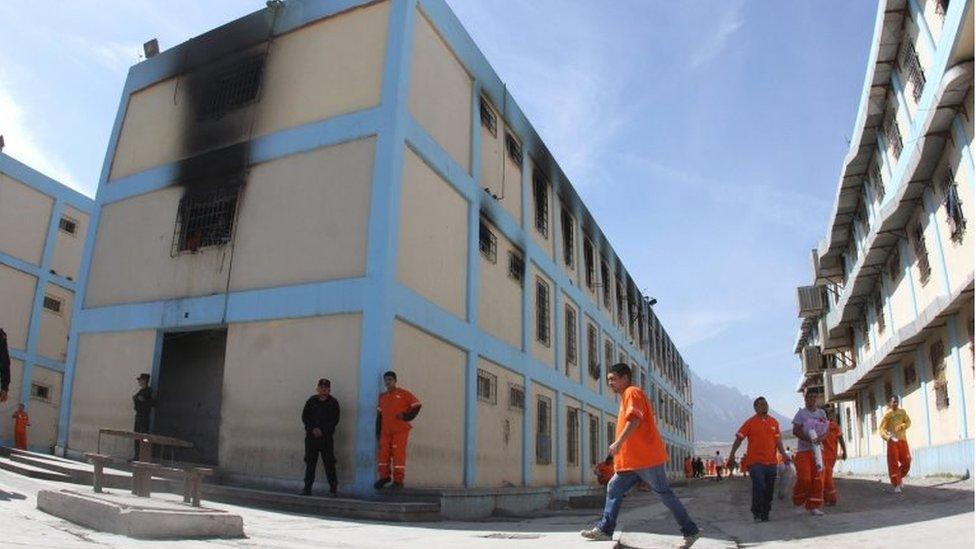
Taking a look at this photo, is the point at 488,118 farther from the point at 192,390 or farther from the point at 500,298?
the point at 192,390

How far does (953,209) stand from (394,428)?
10.9 metres

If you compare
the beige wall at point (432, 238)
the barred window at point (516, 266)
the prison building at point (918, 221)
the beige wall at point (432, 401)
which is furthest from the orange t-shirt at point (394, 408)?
the prison building at point (918, 221)

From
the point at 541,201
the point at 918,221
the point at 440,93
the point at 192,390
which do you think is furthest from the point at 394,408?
the point at 918,221

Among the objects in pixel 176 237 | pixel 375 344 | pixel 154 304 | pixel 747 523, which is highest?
pixel 176 237

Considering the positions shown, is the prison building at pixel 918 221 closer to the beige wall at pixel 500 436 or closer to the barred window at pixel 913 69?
the barred window at pixel 913 69

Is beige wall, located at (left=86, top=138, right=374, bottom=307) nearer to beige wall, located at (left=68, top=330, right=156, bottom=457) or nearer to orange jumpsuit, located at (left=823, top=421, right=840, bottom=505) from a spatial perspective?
beige wall, located at (left=68, top=330, right=156, bottom=457)

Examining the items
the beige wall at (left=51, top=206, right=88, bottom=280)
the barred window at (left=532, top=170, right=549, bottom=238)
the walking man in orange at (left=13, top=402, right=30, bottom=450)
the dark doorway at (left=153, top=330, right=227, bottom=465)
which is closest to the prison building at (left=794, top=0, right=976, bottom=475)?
the barred window at (left=532, top=170, right=549, bottom=238)

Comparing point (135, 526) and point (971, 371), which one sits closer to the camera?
point (135, 526)

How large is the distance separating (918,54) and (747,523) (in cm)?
1055

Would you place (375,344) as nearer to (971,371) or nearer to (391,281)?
(391,281)

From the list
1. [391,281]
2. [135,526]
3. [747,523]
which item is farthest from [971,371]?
[135,526]

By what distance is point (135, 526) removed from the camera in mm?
5035

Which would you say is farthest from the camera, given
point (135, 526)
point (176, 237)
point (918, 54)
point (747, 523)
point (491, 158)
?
Result: point (491, 158)

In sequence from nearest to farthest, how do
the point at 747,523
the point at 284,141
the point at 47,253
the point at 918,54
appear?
the point at 747,523
the point at 284,141
the point at 918,54
the point at 47,253
